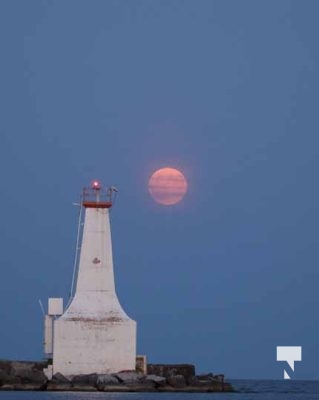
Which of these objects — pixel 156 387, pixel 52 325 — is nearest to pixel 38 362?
pixel 52 325

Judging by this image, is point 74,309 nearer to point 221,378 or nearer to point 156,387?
point 156,387

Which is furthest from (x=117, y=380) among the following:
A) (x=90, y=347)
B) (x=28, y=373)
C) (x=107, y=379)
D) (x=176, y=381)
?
(x=28, y=373)

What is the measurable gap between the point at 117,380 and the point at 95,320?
7.47 ft

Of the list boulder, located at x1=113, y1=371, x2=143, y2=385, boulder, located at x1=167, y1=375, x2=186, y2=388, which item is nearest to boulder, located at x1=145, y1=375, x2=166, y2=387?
boulder, located at x1=113, y1=371, x2=143, y2=385

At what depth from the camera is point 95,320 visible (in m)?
45.6

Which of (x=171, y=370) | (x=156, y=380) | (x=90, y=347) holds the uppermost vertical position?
(x=90, y=347)

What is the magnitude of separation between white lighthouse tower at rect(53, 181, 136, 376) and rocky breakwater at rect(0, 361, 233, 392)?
543mm

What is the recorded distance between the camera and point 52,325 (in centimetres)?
4778

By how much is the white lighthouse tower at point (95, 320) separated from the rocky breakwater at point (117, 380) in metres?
0.54

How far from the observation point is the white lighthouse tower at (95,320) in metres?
45.3

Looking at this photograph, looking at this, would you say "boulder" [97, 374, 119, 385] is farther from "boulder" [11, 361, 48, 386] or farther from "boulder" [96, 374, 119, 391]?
"boulder" [11, 361, 48, 386]

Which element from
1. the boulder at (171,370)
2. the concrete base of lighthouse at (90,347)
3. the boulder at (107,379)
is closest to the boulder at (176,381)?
the boulder at (171,370)

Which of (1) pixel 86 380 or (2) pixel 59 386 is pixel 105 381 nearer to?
(1) pixel 86 380

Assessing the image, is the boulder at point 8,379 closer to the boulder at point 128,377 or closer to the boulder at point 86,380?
the boulder at point 86,380
